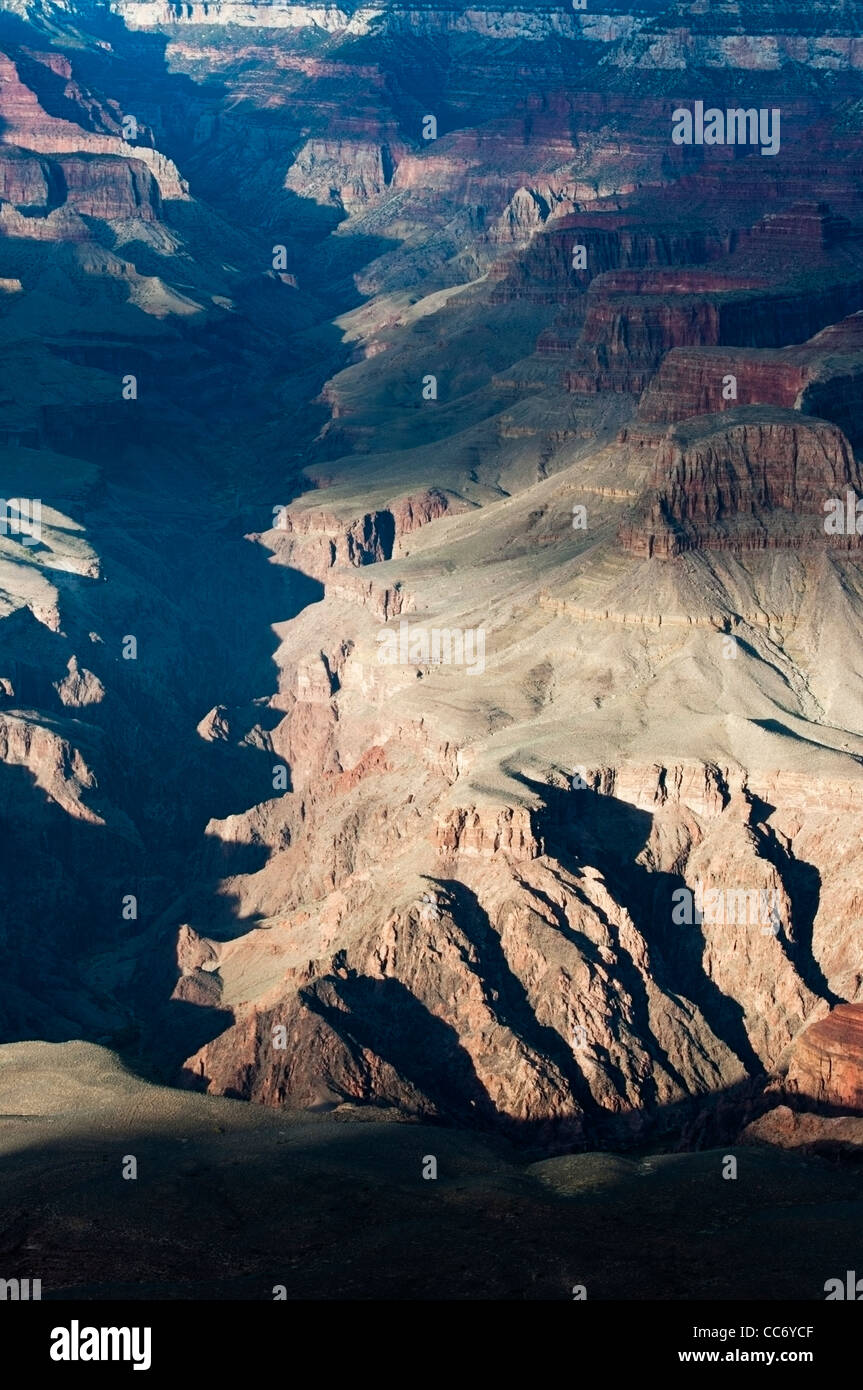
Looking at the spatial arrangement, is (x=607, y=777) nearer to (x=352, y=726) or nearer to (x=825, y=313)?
(x=352, y=726)

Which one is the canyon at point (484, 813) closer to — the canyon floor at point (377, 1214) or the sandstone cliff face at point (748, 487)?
the sandstone cliff face at point (748, 487)

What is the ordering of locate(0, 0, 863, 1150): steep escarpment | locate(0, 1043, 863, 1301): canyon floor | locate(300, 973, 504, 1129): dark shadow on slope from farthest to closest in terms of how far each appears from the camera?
locate(0, 0, 863, 1150): steep escarpment
locate(300, 973, 504, 1129): dark shadow on slope
locate(0, 1043, 863, 1301): canyon floor

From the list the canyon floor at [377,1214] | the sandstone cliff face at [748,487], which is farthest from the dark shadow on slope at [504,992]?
the sandstone cliff face at [748,487]

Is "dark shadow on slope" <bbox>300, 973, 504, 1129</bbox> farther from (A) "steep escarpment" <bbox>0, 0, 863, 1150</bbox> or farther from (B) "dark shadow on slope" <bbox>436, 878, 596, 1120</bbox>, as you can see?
(B) "dark shadow on slope" <bbox>436, 878, 596, 1120</bbox>

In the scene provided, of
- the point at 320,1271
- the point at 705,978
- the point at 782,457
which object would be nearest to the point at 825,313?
the point at 782,457

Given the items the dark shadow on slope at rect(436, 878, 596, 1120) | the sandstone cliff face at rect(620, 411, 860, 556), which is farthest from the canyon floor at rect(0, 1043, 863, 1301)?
the sandstone cliff face at rect(620, 411, 860, 556)

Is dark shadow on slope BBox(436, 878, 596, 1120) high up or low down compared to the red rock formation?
up

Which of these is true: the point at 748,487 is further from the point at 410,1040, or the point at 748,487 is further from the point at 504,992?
the point at 410,1040

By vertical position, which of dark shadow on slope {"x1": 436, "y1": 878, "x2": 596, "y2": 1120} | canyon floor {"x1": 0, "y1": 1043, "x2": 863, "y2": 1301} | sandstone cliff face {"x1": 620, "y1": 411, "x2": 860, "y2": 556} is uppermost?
sandstone cliff face {"x1": 620, "y1": 411, "x2": 860, "y2": 556}

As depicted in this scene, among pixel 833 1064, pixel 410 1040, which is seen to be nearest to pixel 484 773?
pixel 410 1040

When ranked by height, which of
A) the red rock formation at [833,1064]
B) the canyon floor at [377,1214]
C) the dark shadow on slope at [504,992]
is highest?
the dark shadow on slope at [504,992]

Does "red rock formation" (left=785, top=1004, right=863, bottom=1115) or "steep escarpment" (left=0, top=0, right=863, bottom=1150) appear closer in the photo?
"red rock formation" (left=785, top=1004, right=863, bottom=1115)
